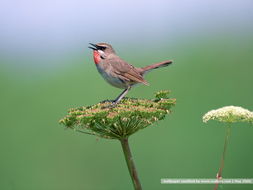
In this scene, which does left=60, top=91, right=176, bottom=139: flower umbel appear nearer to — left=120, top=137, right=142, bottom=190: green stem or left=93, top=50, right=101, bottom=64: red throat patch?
left=120, top=137, right=142, bottom=190: green stem

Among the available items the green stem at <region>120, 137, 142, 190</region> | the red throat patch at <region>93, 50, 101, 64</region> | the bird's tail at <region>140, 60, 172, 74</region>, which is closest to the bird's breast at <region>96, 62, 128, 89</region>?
the red throat patch at <region>93, 50, 101, 64</region>

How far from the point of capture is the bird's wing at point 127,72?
6566mm

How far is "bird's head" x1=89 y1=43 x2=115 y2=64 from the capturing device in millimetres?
6898

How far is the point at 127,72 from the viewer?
6664 millimetres

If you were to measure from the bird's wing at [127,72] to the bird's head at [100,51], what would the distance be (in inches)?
8.8

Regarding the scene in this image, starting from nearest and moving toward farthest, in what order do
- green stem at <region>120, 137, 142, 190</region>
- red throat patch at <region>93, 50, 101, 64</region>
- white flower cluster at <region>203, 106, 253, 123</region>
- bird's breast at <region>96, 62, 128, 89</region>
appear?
green stem at <region>120, 137, 142, 190</region> < white flower cluster at <region>203, 106, 253, 123</region> < bird's breast at <region>96, 62, 128, 89</region> < red throat patch at <region>93, 50, 101, 64</region>

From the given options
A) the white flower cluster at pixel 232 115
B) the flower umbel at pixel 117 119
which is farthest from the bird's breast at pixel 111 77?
the white flower cluster at pixel 232 115

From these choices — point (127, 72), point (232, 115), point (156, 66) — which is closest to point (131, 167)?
point (232, 115)

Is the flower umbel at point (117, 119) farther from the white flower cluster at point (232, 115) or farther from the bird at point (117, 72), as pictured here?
the bird at point (117, 72)

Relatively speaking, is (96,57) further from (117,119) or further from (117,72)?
(117,119)

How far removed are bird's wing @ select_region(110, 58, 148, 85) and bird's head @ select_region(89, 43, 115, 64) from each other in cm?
22

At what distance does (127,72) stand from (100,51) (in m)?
0.63

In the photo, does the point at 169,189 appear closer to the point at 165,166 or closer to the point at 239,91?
the point at 165,166

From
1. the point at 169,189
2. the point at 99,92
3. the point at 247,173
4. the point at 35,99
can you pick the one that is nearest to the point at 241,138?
the point at 247,173
